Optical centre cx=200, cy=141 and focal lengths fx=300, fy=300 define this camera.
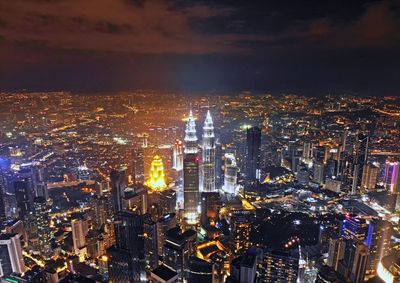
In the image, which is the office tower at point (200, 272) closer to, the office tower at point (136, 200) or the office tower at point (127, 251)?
the office tower at point (127, 251)

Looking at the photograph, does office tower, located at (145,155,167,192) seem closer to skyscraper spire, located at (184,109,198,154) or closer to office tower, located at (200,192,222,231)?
skyscraper spire, located at (184,109,198,154)

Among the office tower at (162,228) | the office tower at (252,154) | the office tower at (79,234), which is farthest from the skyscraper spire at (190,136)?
the office tower at (79,234)

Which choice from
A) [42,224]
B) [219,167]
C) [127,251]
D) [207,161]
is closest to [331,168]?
[219,167]

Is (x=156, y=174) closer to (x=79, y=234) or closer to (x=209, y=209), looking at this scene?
(x=209, y=209)

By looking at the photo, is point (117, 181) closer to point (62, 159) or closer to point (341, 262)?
point (62, 159)

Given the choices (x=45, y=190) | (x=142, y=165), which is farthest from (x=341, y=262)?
(x=45, y=190)

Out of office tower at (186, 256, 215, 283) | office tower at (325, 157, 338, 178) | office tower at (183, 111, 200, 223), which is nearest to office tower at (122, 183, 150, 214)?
office tower at (183, 111, 200, 223)
